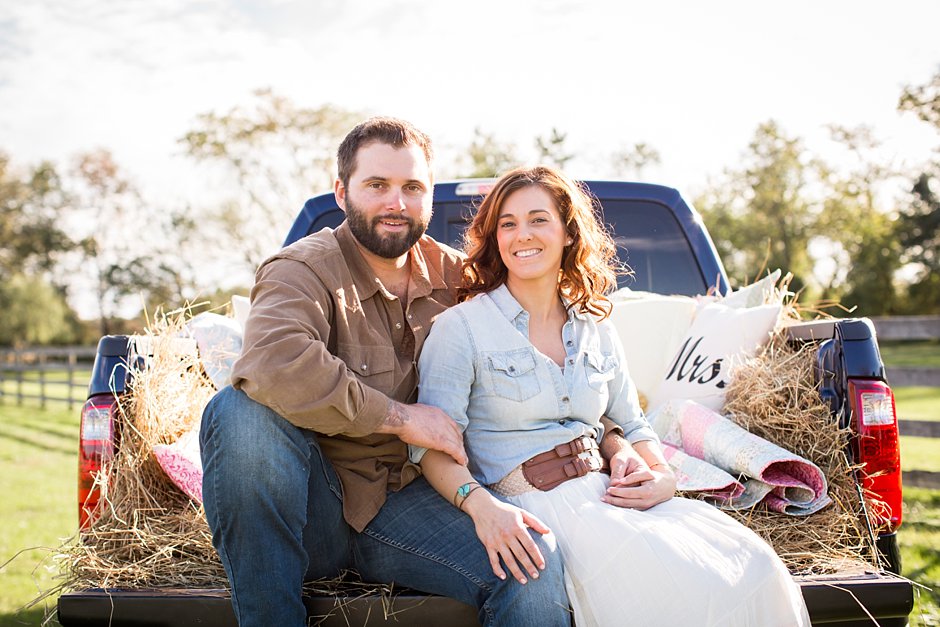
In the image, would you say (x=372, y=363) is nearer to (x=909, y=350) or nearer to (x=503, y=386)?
(x=503, y=386)

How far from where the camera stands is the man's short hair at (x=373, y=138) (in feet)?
8.02

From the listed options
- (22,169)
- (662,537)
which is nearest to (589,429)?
(662,537)

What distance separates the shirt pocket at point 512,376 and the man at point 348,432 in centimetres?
22

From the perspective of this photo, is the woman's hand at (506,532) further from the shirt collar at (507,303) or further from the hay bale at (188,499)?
the shirt collar at (507,303)

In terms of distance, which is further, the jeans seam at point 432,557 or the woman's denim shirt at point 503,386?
the woman's denim shirt at point 503,386

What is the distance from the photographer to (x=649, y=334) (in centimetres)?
321

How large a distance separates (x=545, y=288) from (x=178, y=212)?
2965cm

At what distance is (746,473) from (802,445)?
0.30m

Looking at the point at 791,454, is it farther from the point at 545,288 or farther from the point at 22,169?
the point at 22,169

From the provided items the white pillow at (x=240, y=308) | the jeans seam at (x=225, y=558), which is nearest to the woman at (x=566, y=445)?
the jeans seam at (x=225, y=558)

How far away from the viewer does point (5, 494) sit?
733cm

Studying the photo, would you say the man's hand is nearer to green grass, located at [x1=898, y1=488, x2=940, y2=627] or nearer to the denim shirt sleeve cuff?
the denim shirt sleeve cuff

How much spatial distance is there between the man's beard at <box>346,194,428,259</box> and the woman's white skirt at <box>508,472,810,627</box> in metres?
0.97

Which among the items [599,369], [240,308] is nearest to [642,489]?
[599,369]
